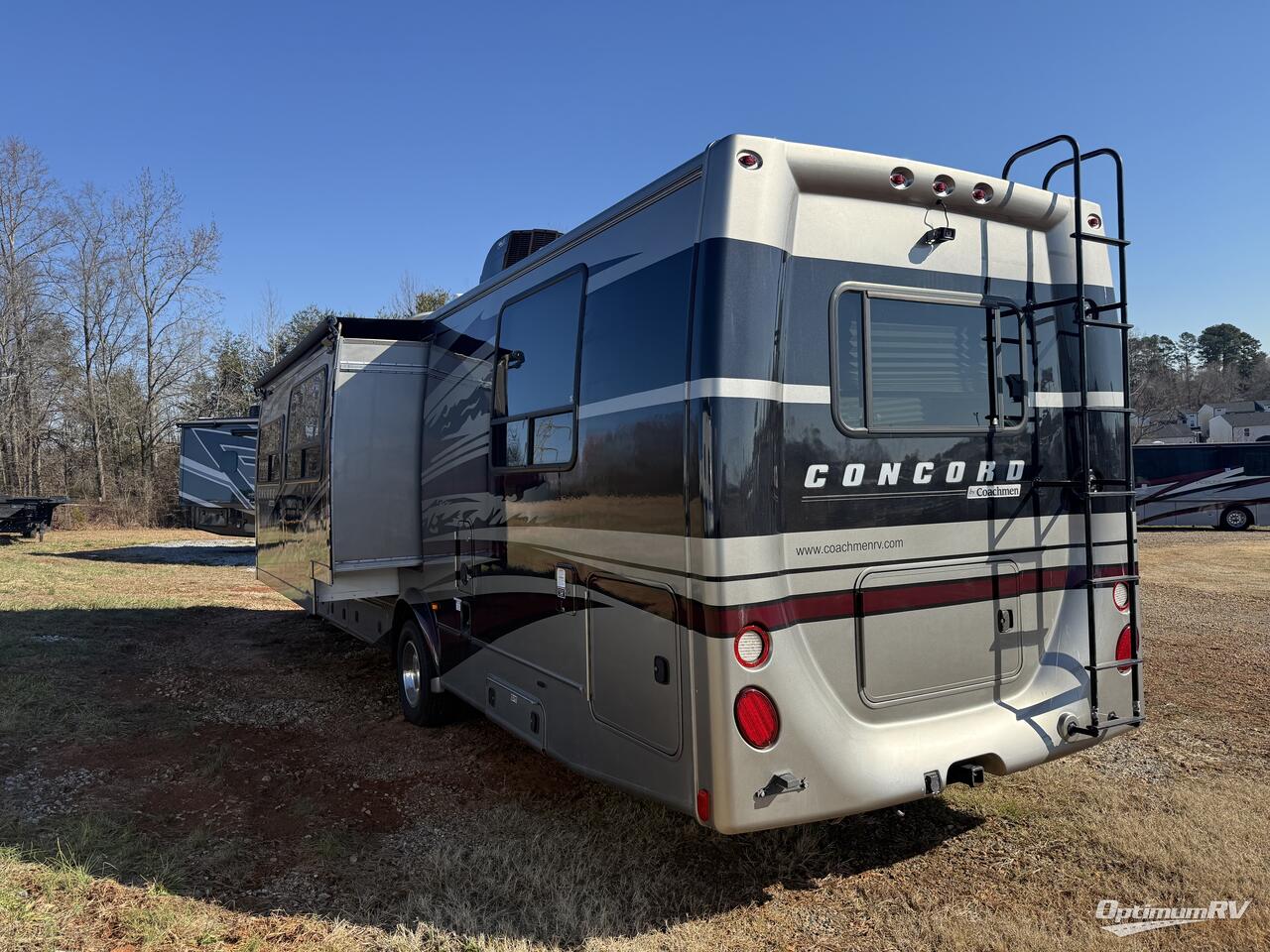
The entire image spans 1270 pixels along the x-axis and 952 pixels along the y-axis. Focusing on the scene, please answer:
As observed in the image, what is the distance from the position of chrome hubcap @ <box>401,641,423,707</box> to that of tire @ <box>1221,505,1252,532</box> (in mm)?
23677

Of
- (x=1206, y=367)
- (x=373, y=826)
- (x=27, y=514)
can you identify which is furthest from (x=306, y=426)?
(x=1206, y=367)

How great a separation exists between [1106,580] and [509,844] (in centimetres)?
305

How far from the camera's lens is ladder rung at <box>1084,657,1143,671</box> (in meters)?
3.74

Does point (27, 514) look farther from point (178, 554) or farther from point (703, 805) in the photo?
point (703, 805)

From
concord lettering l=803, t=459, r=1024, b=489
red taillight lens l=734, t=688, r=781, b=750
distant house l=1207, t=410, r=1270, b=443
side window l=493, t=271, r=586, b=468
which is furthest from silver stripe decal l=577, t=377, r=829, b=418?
distant house l=1207, t=410, r=1270, b=443

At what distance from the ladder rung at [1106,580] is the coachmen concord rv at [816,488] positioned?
0.10 ft

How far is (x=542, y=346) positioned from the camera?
4359 mm

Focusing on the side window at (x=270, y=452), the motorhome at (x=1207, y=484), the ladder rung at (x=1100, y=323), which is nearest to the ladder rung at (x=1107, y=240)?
the ladder rung at (x=1100, y=323)

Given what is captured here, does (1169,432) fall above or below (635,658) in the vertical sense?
above

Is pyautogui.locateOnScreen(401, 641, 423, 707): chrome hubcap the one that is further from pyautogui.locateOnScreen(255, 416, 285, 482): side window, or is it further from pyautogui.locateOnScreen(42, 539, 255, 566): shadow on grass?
pyautogui.locateOnScreen(42, 539, 255, 566): shadow on grass

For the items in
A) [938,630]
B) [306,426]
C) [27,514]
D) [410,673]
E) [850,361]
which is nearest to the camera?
[850,361]

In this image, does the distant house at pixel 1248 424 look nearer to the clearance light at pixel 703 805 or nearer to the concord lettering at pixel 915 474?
the concord lettering at pixel 915 474

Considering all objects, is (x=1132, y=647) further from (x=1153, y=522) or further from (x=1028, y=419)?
(x=1153, y=522)

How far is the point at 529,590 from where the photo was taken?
4.34 metres
